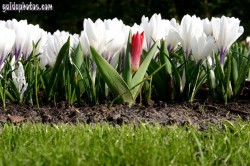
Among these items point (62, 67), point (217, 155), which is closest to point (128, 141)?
point (217, 155)

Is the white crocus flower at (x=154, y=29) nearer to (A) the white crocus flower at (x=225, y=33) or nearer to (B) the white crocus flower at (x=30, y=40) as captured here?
(A) the white crocus flower at (x=225, y=33)

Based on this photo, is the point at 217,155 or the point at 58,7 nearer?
the point at 217,155

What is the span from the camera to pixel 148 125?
3178 mm

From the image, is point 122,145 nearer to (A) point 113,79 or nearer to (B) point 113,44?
(A) point 113,79

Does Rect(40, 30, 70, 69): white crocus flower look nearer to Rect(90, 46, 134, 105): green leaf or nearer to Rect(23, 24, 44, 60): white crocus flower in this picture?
Rect(23, 24, 44, 60): white crocus flower

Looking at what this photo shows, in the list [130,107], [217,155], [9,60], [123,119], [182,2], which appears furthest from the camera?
[182,2]

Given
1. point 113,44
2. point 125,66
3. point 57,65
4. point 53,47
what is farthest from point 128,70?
point 53,47

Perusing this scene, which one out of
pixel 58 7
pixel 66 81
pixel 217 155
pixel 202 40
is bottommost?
pixel 217 155

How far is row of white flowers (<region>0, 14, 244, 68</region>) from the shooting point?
3686mm

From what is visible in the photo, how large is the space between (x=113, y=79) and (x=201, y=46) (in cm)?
62

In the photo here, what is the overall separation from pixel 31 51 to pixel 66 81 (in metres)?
0.53

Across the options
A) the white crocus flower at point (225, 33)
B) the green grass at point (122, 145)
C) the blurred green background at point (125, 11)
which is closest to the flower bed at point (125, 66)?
the white crocus flower at point (225, 33)

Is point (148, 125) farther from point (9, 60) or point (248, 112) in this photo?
point (9, 60)

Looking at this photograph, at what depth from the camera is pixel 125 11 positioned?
34.6 feet
